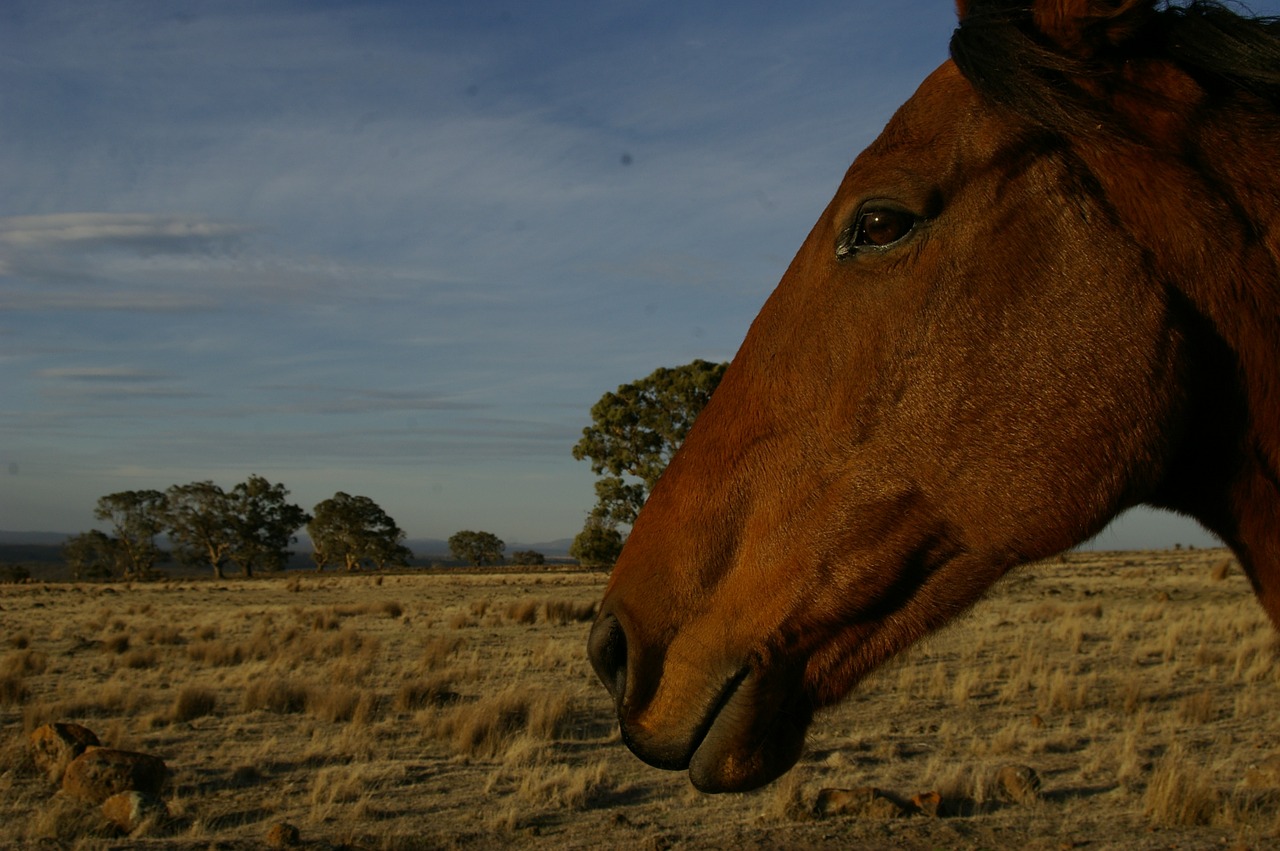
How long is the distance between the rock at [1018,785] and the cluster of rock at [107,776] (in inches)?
258

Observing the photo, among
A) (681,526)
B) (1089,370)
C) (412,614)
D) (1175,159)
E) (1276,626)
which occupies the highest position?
(1175,159)

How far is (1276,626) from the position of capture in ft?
6.59

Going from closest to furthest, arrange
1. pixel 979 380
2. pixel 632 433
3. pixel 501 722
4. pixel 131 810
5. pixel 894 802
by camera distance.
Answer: pixel 979 380
pixel 131 810
pixel 894 802
pixel 501 722
pixel 632 433

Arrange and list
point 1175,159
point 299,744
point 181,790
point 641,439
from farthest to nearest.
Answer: point 641,439 → point 299,744 → point 181,790 → point 1175,159

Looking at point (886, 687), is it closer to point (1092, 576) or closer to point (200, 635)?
point (200, 635)

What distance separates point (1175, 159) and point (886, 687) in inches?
436

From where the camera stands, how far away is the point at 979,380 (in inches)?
77.0

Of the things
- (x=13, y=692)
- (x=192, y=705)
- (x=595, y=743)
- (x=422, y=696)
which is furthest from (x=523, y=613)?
(x=595, y=743)

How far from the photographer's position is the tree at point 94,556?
71.8m

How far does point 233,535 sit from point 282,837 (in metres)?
69.8

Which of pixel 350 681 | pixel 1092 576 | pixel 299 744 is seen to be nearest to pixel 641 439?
pixel 1092 576

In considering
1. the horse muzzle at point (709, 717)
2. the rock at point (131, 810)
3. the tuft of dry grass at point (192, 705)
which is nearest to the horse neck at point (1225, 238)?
the horse muzzle at point (709, 717)

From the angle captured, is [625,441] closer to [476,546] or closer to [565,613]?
[565,613]

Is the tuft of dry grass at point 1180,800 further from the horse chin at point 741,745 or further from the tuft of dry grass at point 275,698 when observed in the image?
the tuft of dry grass at point 275,698
